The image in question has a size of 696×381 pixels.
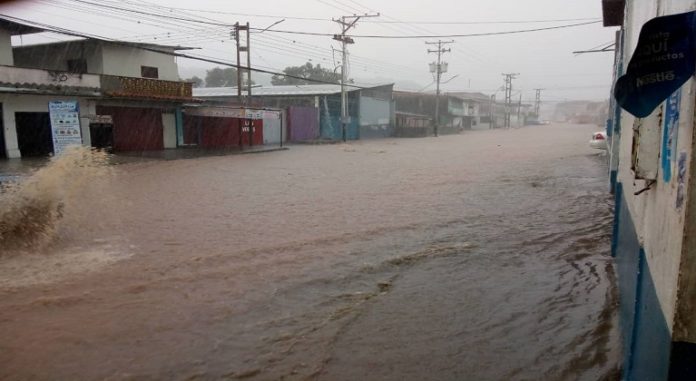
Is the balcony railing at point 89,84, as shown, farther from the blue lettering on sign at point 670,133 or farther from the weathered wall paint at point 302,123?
the blue lettering on sign at point 670,133

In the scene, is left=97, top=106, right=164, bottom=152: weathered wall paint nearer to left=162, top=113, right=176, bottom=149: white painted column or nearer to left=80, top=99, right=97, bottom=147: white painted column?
left=162, top=113, right=176, bottom=149: white painted column

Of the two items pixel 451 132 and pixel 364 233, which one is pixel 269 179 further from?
pixel 451 132

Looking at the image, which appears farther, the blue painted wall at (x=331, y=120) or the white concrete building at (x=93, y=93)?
the blue painted wall at (x=331, y=120)

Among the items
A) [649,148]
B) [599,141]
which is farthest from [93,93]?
[649,148]

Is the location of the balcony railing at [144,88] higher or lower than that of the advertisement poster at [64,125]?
higher

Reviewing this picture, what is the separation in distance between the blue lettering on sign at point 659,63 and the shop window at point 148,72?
95.3ft

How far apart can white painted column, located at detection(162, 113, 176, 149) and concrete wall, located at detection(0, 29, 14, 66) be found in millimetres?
7773

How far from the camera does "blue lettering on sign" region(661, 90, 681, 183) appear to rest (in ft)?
7.05

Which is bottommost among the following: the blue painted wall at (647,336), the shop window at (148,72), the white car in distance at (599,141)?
the blue painted wall at (647,336)

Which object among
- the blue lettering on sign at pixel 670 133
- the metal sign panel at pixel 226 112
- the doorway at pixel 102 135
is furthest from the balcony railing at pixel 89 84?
the blue lettering on sign at pixel 670 133

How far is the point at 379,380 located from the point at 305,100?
132ft

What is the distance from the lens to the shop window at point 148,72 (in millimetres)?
27656

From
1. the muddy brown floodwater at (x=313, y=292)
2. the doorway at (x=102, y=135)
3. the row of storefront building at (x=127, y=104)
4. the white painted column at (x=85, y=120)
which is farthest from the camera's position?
the doorway at (x=102, y=135)

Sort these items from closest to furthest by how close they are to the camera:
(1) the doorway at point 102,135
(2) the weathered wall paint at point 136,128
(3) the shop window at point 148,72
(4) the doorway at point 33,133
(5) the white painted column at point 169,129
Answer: (4) the doorway at point 33,133, (1) the doorway at point 102,135, (2) the weathered wall paint at point 136,128, (3) the shop window at point 148,72, (5) the white painted column at point 169,129
